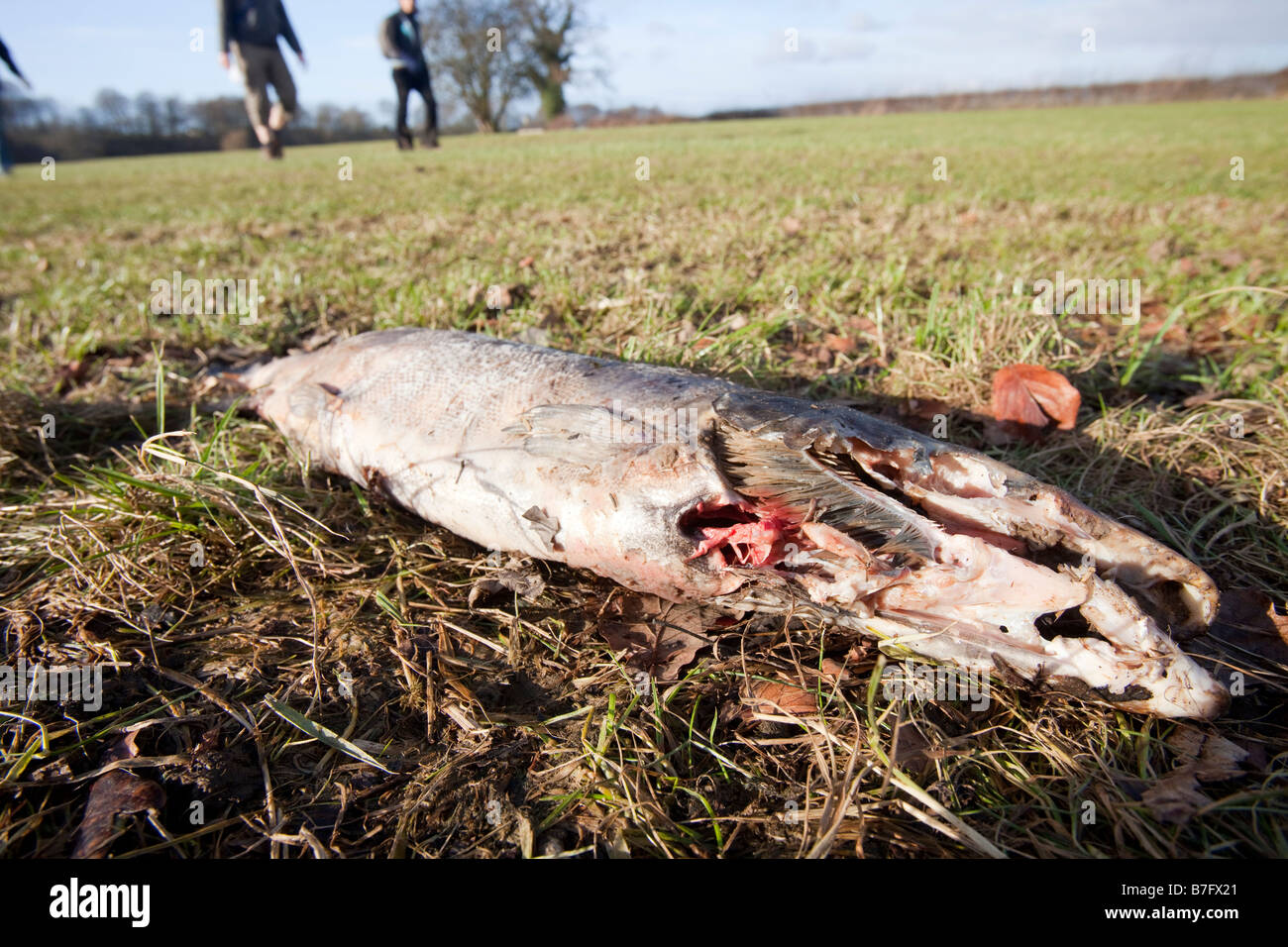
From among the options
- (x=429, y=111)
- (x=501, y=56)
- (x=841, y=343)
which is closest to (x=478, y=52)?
(x=501, y=56)

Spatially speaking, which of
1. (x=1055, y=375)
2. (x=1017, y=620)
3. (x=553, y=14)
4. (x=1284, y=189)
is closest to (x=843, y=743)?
(x=1017, y=620)

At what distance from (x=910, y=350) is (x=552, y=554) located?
2.05 metres

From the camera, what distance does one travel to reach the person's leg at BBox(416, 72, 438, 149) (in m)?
13.9

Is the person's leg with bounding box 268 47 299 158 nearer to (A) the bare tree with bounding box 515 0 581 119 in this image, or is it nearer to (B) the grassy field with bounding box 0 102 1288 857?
(B) the grassy field with bounding box 0 102 1288 857

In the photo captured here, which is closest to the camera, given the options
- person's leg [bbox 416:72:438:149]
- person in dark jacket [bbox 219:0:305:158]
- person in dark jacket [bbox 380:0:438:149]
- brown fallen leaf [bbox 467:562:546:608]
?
brown fallen leaf [bbox 467:562:546:608]

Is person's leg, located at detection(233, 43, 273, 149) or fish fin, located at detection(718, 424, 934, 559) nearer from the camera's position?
fish fin, located at detection(718, 424, 934, 559)

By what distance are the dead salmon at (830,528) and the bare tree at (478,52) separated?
4779 cm

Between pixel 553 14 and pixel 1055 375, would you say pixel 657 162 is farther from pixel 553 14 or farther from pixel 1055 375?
pixel 553 14

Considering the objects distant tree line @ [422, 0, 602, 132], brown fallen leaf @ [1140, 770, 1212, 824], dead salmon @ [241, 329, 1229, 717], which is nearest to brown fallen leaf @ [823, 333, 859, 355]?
dead salmon @ [241, 329, 1229, 717]

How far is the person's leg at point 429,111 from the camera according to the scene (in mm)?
13898

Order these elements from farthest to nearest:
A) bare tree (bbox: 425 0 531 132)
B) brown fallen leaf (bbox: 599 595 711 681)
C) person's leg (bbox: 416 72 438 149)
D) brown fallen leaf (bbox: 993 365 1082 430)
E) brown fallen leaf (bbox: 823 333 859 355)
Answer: bare tree (bbox: 425 0 531 132)
person's leg (bbox: 416 72 438 149)
brown fallen leaf (bbox: 823 333 859 355)
brown fallen leaf (bbox: 993 365 1082 430)
brown fallen leaf (bbox: 599 595 711 681)

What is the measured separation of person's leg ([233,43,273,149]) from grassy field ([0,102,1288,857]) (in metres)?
7.13

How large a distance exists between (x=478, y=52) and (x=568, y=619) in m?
49.7

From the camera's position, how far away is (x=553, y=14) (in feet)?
150
